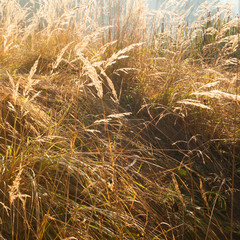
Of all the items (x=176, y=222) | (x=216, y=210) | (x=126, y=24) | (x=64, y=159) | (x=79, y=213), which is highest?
(x=126, y=24)

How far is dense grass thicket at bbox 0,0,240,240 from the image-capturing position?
1.23 m

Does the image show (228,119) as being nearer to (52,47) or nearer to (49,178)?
(49,178)

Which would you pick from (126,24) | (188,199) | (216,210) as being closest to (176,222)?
(188,199)

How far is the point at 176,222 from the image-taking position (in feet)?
4.61

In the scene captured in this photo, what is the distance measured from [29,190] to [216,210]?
110cm

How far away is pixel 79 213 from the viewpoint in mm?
1230

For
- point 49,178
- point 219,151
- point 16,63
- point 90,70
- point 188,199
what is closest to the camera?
point 90,70

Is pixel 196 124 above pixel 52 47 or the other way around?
the other way around

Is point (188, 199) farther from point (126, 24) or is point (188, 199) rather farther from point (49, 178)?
point (126, 24)

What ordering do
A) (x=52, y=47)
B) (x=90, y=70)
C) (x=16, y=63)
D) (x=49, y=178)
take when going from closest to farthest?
(x=90, y=70), (x=49, y=178), (x=16, y=63), (x=52, y=47)

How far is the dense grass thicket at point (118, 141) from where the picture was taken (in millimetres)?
1233

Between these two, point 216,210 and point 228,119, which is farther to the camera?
point 228,119

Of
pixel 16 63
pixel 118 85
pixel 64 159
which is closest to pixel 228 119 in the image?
pixel 118 85

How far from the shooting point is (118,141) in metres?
2.16
